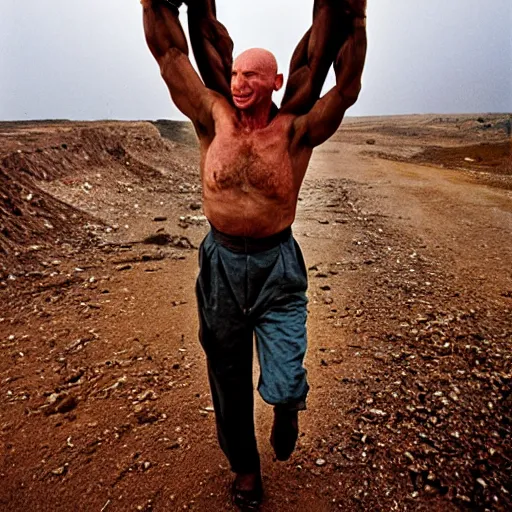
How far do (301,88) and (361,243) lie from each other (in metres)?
4.47

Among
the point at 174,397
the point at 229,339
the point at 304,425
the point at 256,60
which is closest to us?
the point at 256,60

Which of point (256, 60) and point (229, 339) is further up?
point (256, 60)

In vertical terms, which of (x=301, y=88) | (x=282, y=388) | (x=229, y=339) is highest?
(x=301, y=88)

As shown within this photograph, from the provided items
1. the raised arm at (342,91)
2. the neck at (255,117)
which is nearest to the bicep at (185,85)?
the neck at (255,117)

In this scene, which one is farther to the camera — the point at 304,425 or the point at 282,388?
the point at 304,425

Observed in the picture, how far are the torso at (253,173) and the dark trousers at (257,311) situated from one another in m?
0.08

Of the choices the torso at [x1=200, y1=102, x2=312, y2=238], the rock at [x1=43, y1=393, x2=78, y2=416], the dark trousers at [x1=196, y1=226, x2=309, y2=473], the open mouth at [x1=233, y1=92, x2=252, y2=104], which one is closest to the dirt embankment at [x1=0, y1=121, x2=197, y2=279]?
the rock at [x1=43, y1=393, x2=78, y2=416]

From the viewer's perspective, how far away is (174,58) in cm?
176

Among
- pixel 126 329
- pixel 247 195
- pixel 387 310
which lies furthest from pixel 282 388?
pixel 387 310

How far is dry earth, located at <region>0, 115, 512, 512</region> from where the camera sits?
2295 millimetres

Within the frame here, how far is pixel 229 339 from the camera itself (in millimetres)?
1823

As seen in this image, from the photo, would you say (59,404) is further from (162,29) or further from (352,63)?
(352,63)

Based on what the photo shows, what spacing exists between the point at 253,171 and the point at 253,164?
26 millimetres

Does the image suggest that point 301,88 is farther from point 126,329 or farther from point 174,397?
point 126,329
